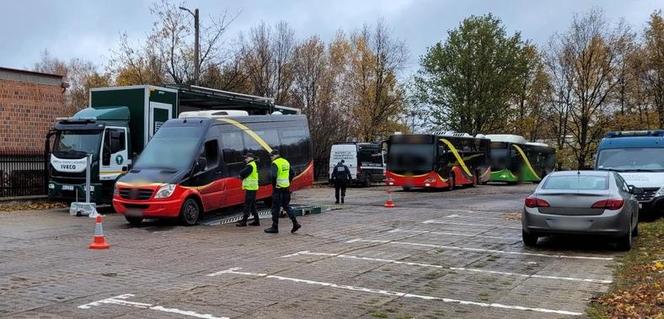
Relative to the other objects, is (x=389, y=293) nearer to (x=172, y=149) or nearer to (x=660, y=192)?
(x=172, y=149)

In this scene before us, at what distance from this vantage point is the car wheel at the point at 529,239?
1212cm

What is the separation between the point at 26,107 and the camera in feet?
83.1

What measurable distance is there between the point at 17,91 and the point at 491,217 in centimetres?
1860

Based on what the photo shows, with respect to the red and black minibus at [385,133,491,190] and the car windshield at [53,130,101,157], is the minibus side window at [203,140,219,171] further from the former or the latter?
the red and black minibus at [385,133,491,190]

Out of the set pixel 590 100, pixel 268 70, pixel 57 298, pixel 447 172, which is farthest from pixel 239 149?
pixel 590 100

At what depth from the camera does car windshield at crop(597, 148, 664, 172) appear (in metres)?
17.2

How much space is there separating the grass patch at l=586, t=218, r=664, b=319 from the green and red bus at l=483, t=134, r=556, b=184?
32.2m

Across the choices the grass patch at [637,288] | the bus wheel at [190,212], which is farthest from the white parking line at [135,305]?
the bus wheel at [190,212]

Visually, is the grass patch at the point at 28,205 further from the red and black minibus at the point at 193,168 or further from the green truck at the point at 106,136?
the red and black minibus at the point at 193,168

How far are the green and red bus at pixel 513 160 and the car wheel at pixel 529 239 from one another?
31256 mm

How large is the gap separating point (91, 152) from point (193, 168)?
4.66 metres

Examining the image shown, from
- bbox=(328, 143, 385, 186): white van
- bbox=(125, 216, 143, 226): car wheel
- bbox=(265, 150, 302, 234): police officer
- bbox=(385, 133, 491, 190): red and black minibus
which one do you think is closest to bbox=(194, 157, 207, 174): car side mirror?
bbox=(125, 216, 143, 226): car wheel

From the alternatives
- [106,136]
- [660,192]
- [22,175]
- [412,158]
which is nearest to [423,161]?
[412,158]

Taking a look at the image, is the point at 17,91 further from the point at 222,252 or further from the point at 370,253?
the point at 370,253
